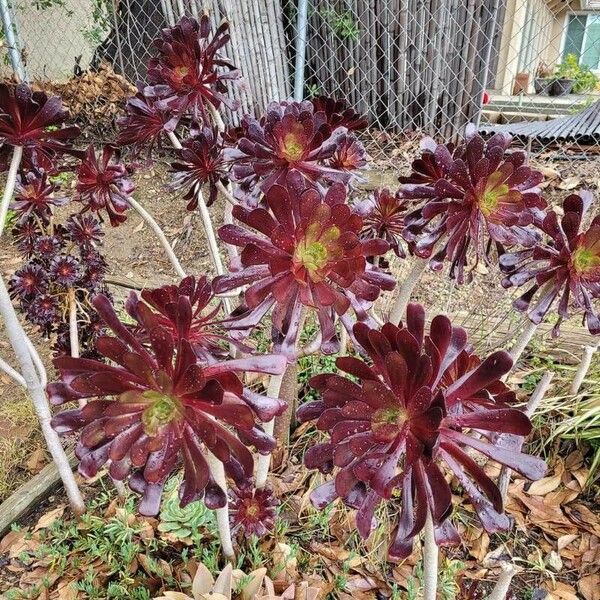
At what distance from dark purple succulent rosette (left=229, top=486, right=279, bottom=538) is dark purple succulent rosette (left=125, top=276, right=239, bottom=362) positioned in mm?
521

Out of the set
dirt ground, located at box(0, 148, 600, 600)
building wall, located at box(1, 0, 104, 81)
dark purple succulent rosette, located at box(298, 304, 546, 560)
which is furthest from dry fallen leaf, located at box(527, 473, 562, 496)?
building wall, located at box(1, 0, 104, 81)

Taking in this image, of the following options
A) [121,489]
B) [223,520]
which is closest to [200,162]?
[223,520]

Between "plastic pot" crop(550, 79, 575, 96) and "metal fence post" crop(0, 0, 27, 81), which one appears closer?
"metal fence post" crop(0, 0, 27, 81)

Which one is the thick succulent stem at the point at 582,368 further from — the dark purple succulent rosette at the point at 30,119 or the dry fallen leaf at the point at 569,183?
the dry fallen leaf at the point at 569,183

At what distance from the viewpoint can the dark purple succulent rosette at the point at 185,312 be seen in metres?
0.69

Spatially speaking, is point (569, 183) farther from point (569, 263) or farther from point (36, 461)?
point (36, 461)

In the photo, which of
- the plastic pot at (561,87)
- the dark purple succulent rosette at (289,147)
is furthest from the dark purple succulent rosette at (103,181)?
the plastic pot at (561,87)

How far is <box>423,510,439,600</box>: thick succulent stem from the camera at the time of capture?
30.4 inches

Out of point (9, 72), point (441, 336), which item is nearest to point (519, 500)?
point (441, 336)

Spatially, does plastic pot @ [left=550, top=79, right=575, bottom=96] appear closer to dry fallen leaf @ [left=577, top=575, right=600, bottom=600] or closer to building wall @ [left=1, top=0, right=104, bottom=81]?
building wall @ [left=1, top=0, right=104, bottom=81]

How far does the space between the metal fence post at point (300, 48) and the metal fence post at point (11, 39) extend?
7.27 ft

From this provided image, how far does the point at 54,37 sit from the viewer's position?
5328mm

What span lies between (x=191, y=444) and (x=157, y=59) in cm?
96

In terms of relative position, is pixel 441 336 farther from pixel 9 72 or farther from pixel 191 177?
pixel 9 72
